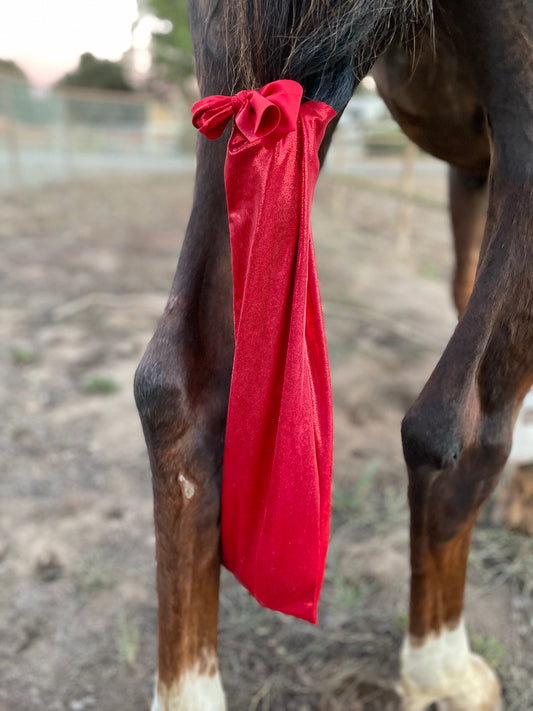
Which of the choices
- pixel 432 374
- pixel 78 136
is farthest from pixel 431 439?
pixel 78 136

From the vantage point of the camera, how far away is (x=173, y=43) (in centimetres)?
1063

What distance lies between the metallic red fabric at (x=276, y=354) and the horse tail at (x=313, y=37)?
49 millimetres

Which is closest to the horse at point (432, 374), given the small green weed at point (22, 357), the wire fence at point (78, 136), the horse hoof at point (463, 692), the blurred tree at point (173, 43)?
the horse hoof at point (463, 692)

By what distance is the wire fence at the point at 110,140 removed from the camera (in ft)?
23.4

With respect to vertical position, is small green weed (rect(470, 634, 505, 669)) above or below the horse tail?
below

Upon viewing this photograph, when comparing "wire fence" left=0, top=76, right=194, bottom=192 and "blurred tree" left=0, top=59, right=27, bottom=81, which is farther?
"blurred tree" left=0, top=59, right=27, bottom=81

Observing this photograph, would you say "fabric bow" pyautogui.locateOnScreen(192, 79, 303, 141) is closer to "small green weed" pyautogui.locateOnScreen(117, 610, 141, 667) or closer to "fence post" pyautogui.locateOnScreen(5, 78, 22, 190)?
"small green weed" pyautogui.locateOnScreen(117, 610, 141, 667)

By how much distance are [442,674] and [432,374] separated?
531mm

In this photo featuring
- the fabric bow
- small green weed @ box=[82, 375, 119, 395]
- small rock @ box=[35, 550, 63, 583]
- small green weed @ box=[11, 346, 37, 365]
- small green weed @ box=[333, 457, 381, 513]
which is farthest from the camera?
small green weed @ box=[11, 346, 37, 365]

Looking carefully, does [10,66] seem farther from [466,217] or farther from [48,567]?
[48,567]

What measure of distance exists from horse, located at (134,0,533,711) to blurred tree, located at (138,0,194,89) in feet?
30.6

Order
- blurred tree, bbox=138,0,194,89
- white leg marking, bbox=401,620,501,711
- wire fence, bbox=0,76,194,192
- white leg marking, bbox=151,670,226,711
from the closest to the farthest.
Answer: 1. white leg marking, bbox=151,670,226,711
2. white leg marking, bbox=401,620,501,711
3. wire fence, bbox=0,76,194,192
4. blurred tree, bbox=138,0,194,89

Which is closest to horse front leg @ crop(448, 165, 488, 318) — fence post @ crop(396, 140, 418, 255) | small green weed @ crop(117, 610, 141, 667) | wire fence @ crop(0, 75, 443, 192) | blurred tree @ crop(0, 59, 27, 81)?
small green weed @ crop(117, 610, 141, 667)

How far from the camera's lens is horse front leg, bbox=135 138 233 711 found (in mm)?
833
